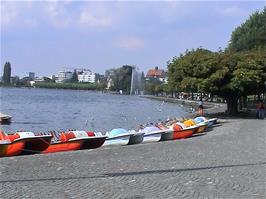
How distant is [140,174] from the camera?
12.4 meters

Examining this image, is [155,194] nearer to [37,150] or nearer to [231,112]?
[37,150]

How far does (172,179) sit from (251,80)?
1120 inches

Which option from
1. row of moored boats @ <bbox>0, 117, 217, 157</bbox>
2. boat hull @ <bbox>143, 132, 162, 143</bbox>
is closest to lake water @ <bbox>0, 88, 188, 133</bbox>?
row of moored boats @ <bbox>0, 117, 217, 157</bbox>

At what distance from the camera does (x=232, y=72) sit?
40.3 metres

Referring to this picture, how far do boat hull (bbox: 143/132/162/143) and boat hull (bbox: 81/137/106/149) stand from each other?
322cm

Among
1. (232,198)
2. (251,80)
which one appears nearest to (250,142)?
(232,198)

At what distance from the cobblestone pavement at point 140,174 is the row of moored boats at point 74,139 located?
2675mm

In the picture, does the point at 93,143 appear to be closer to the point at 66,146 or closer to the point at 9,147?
the point at 66,146

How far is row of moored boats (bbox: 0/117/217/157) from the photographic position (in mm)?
18297

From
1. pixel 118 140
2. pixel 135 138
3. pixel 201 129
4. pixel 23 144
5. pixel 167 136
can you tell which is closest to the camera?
pixel 23 144

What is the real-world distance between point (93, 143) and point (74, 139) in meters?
0.95

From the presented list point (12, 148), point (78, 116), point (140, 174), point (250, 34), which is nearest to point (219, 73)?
point (12, 148)

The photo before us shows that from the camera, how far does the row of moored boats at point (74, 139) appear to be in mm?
18297

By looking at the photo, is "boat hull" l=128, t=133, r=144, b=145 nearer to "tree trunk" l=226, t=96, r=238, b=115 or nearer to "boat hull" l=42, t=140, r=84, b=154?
"boat hull" l=42, t=140, r=84, b=154
